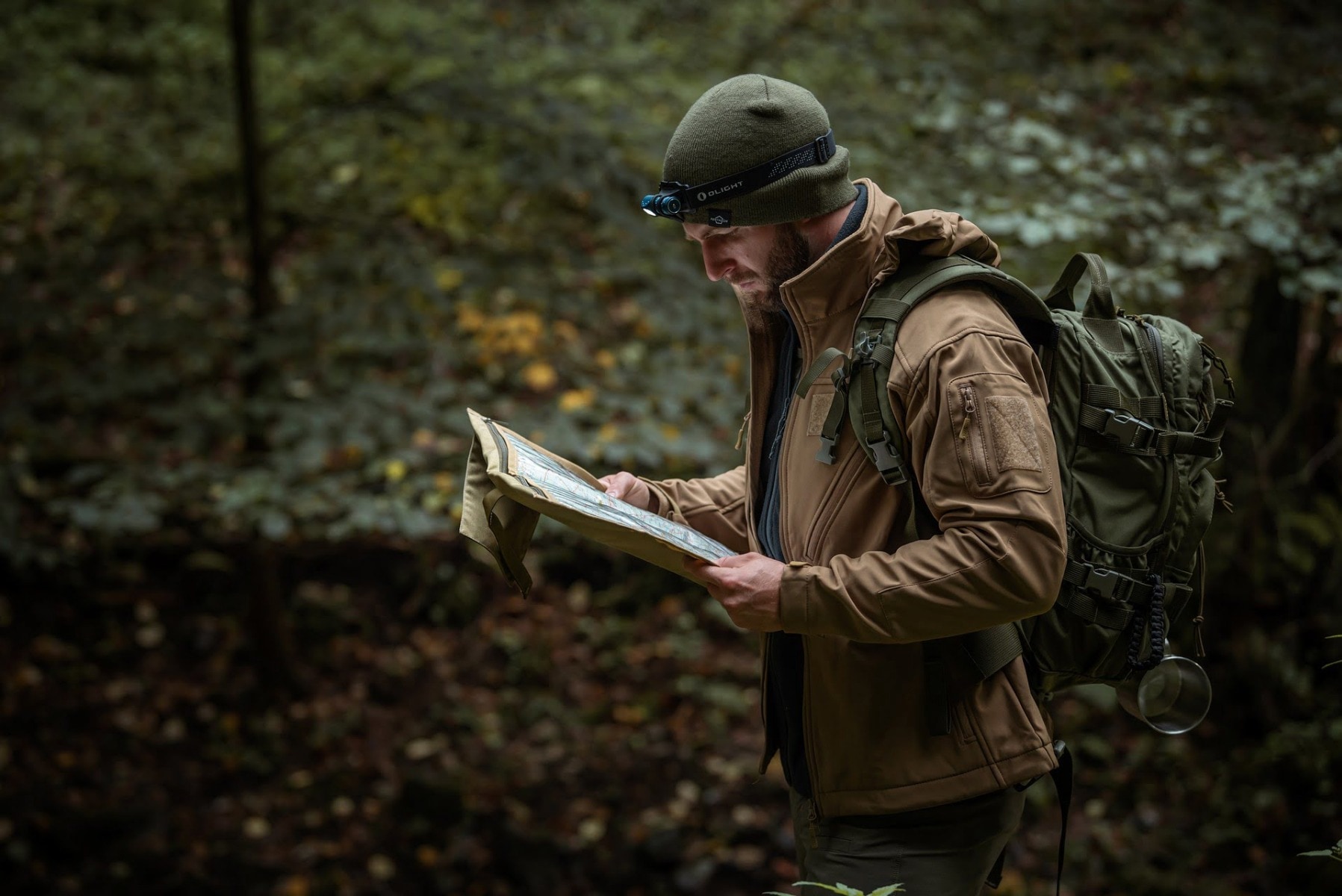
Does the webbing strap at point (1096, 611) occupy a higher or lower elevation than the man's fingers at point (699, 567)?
lower

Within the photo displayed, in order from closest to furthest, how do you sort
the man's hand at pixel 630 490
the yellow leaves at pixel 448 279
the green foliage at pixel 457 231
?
the man's hand at pixel 630 490
the green foliage at pixel 457 231
the yellow leaves at pixel 448 279

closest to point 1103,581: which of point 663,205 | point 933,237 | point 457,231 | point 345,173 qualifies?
point 933,237

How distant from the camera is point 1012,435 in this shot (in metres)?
1.67

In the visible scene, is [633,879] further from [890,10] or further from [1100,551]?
[890,10]

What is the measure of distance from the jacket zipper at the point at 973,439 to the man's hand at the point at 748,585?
36cm

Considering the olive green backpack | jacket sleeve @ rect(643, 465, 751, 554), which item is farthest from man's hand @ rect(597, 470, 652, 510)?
the olive green backpack

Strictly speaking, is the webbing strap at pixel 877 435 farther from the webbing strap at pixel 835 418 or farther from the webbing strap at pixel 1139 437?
the webbing strap at pixel 1139 437

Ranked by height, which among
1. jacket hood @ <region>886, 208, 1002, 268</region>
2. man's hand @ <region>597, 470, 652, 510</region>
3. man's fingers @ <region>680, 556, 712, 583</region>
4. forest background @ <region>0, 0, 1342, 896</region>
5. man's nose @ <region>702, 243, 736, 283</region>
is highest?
jacket hood @ <region>886, 208, 1002, 268</region>

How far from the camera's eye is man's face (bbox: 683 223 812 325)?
2027 millimetres

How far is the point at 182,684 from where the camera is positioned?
234 inches

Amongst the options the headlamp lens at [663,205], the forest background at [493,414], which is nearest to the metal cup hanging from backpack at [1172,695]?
the headlamp lens at [663,205]

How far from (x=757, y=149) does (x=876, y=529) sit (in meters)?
0.73

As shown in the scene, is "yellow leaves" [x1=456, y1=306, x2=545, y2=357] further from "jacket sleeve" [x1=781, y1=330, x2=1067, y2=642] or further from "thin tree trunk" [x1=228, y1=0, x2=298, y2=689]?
"jacket sleeve" [x1=781, y1=330, x2=1067, y2=642]

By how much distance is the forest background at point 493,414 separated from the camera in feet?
14.7
